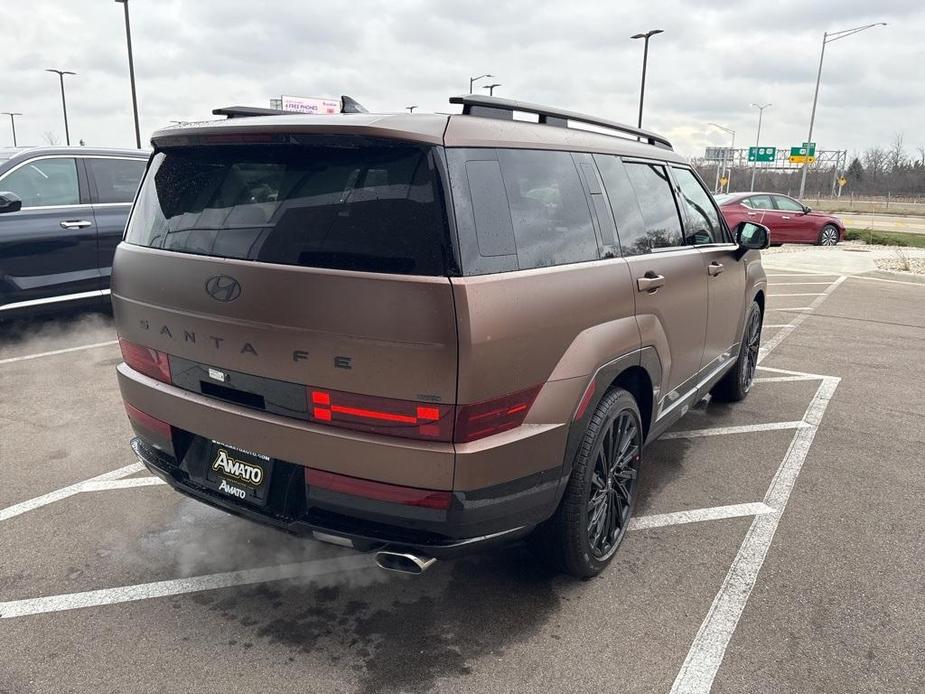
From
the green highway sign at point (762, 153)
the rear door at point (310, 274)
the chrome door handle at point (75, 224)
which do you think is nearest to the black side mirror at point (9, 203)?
the chrome door handle at point (75, 224)

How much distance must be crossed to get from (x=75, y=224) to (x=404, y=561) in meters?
6.03

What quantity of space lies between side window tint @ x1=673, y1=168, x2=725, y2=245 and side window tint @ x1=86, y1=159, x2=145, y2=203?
→ 5.43 meters

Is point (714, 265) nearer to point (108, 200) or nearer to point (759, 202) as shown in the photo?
point (108, 200)

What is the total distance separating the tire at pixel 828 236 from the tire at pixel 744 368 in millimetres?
16226

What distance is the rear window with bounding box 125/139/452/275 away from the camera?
2.18 meters

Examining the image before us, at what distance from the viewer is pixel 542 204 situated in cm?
263

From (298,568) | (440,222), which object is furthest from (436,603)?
(440,222)

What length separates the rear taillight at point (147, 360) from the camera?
9.02 feet

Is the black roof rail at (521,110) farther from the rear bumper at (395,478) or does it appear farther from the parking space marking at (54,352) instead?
the parking space marking at (54,352)

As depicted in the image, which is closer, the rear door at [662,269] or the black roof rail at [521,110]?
the black roof rail at [521,110]

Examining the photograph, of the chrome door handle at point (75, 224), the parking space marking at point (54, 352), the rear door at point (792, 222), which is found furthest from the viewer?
the rear door at point (792, 222)

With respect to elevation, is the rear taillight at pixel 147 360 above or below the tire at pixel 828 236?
above

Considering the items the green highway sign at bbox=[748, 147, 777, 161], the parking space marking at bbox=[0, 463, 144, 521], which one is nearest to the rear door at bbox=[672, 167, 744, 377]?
the parking space marking at bbox=[0, 463, 144, 521]

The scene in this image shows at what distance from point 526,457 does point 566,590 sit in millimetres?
891
